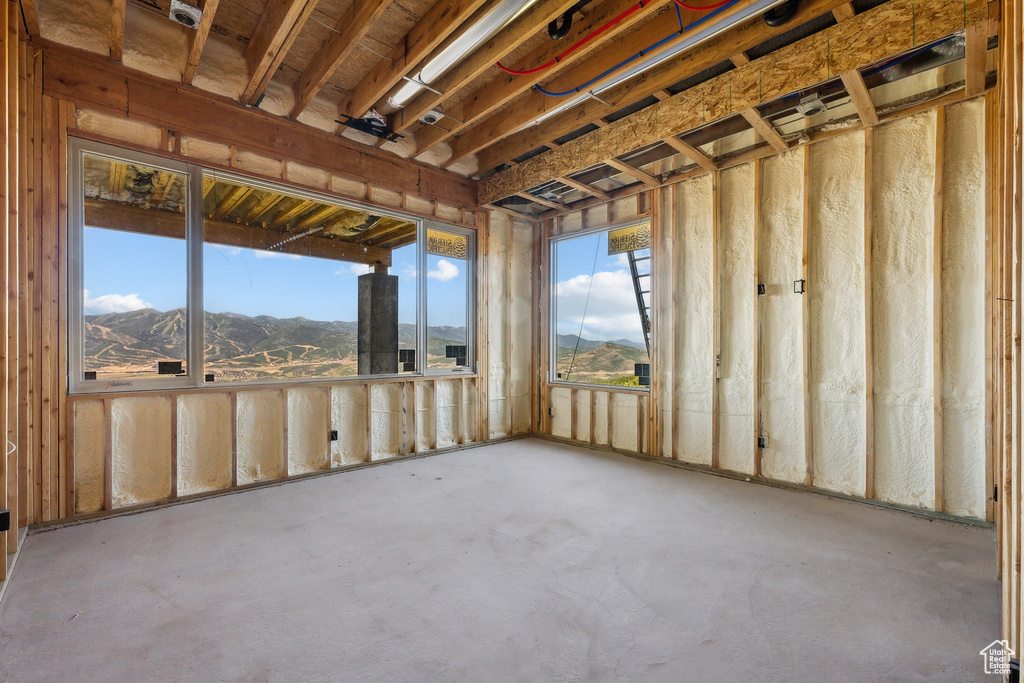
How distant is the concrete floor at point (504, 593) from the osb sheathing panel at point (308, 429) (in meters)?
0.62

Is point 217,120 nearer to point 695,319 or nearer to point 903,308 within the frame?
point 695,319

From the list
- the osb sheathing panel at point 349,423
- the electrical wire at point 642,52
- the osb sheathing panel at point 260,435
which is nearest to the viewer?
the electrical wire at point 642,52

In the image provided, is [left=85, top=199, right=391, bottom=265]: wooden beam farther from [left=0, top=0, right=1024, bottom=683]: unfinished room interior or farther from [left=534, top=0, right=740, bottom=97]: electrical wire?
[left=534, top=0, right=740, bottom=97]: electrical wire

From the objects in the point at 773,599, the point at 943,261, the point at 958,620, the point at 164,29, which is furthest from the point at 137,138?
the point at 943,261

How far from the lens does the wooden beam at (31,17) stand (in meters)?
2.71

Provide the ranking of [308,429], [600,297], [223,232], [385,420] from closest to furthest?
[223,232]
[308,429]
[385,420]
[600,297]

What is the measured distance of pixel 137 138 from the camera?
342 cm

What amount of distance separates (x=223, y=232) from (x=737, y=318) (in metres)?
4.86

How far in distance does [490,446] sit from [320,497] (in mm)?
2250

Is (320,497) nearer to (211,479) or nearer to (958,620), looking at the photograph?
(211,479)

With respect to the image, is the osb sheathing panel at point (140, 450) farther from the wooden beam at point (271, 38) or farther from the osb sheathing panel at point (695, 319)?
the osb sheathing panel at point (695, 319)

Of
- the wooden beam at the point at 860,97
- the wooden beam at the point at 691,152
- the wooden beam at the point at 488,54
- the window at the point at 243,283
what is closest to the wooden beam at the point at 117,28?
the window at the point at 243,283

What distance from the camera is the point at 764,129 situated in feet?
11.7

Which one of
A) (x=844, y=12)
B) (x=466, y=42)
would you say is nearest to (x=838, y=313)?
(x=844, y=12)
